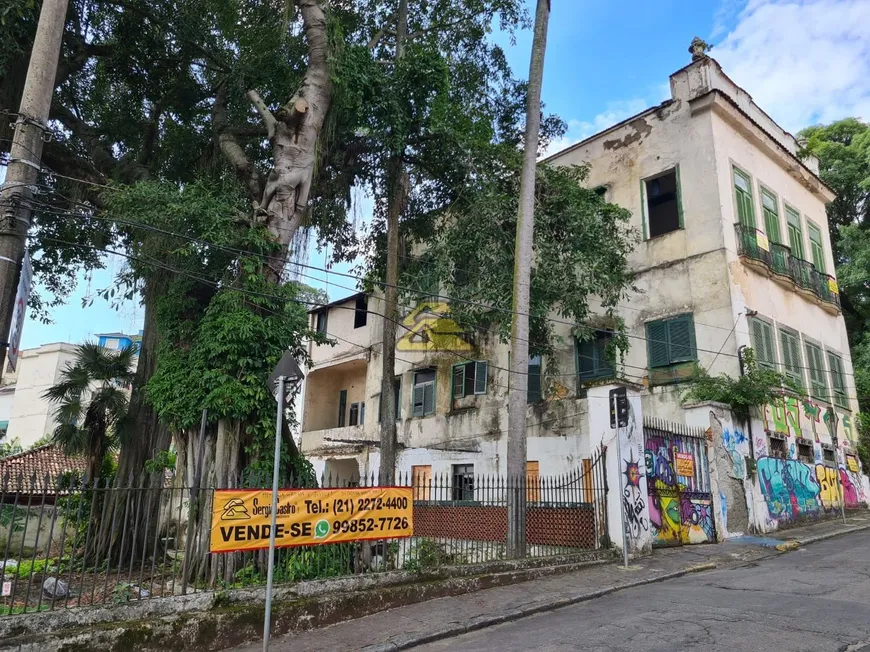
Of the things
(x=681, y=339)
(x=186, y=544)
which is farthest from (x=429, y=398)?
(x=186, y=544)

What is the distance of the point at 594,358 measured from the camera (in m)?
17.9

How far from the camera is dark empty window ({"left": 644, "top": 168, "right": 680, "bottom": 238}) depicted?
60.0 feet

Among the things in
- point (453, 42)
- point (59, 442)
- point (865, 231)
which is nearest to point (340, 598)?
point (59, 442)

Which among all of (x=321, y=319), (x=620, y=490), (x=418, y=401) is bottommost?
(x=620, y=490)

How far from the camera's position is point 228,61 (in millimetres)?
15047

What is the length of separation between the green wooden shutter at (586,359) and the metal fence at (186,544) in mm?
4577

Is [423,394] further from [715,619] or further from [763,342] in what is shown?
[715,619]

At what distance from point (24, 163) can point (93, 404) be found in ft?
23.9

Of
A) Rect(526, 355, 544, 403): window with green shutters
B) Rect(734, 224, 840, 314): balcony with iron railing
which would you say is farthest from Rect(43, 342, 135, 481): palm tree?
Rect(734, 224, 840, 314): balcony with iron railing

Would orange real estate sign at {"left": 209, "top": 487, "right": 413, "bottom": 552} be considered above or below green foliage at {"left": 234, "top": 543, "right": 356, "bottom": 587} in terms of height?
above

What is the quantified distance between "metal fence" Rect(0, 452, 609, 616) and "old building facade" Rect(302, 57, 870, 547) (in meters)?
1.45

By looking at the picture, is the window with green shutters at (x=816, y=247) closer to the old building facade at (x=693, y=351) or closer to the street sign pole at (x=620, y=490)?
the old building facade at (x=693, y=351)

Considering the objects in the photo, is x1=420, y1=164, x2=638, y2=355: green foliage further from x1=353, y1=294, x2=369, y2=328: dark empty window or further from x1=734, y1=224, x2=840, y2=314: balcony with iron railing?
x1=353, y1=294, x2=369, y2=328: dark empty window

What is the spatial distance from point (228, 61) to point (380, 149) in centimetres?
Answer: 401
